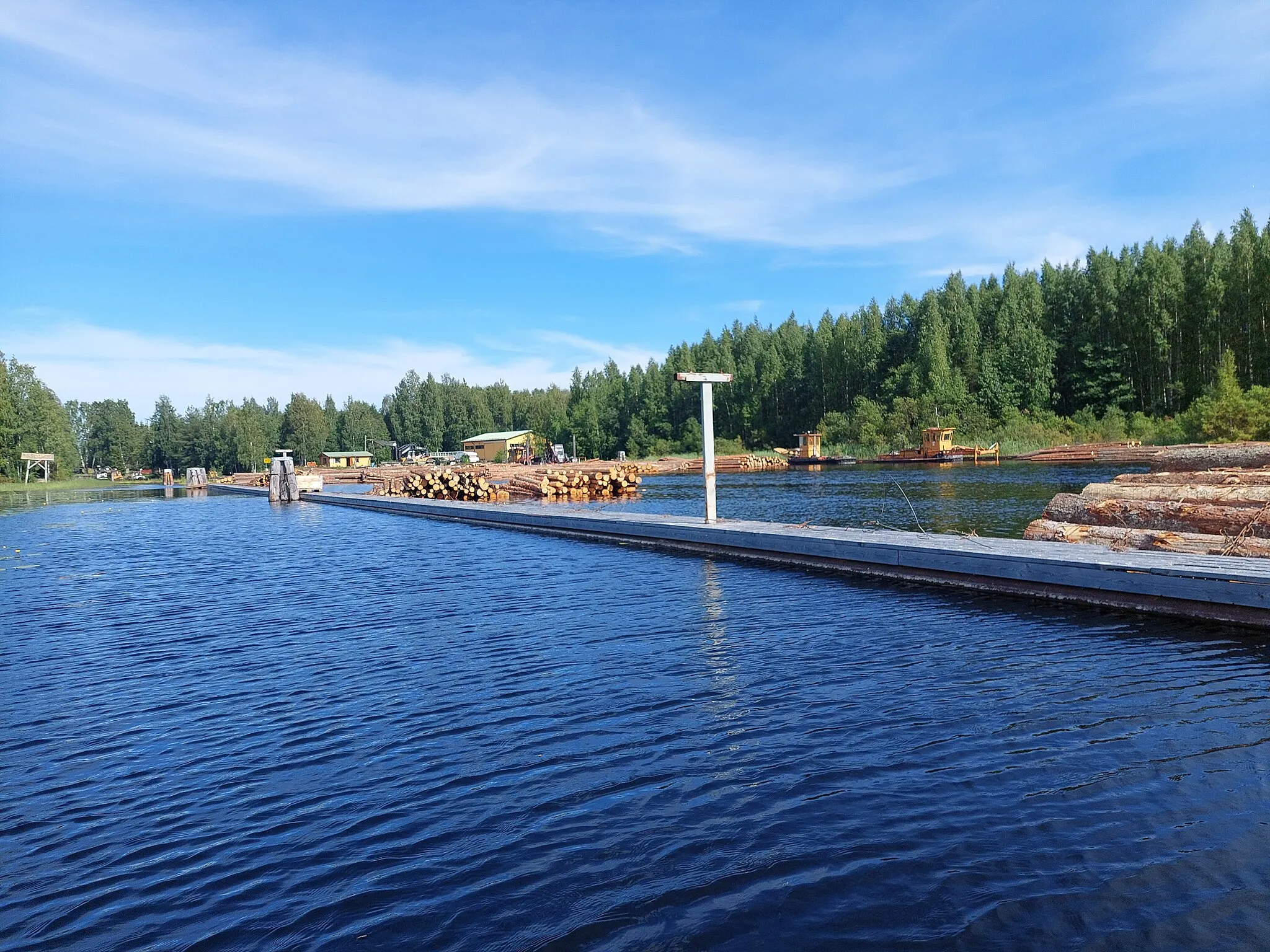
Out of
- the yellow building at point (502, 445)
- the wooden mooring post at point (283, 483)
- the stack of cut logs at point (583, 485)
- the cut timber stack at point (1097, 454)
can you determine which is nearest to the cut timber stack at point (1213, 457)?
the cut timber stack at point (1097, 454)

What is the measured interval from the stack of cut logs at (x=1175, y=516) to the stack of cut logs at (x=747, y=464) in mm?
53049

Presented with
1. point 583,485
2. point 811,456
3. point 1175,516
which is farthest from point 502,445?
point 1175,516

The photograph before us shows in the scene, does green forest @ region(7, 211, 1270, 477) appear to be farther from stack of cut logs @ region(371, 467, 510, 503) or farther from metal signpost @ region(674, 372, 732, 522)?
metal signpost @ region(674, 372, 732, 522)

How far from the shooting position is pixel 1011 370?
3091 inches

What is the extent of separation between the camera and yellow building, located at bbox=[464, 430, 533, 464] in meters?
Answer: 112

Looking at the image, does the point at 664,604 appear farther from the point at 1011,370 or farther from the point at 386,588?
the point at 1011,370

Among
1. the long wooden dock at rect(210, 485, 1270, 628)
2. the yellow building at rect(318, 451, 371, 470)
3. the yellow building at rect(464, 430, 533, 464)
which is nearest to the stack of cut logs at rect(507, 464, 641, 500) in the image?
the long wooden dock at rect(210, 485, 1270, 628)

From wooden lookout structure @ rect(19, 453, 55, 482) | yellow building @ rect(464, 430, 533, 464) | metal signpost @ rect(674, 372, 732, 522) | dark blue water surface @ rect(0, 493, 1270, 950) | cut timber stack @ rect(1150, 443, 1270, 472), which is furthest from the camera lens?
yellow building @ rect(464, 430, 533, 464)

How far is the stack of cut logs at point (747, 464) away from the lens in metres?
70.4

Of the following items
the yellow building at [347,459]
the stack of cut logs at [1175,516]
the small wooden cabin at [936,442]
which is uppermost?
the yellow building at [347,459]

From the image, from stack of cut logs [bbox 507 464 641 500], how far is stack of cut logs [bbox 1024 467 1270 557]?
2491 centimetres

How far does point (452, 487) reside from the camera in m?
40.4

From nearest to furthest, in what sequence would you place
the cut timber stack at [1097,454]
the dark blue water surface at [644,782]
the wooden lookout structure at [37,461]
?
the dark blue water surface at [644,782] → the cut timber stack at [1097,454] → the wooden lookout structure at [37,461]

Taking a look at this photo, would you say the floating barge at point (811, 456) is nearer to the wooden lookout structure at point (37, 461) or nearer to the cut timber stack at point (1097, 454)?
the cut timber stack at point (1097, 454)
